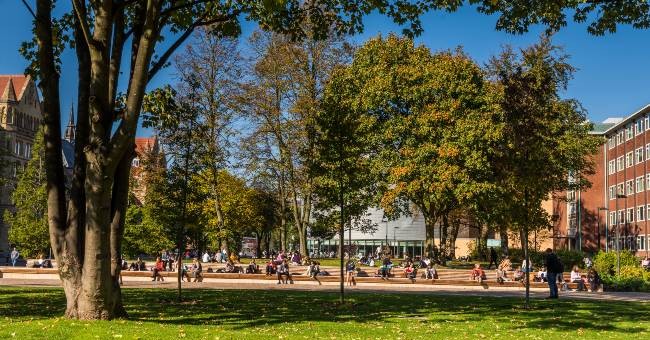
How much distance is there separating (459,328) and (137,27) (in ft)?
34.7

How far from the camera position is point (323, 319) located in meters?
16.5

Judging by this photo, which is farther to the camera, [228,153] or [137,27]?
[228,153]

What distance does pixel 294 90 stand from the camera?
158ft

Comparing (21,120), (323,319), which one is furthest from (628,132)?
(21,120)

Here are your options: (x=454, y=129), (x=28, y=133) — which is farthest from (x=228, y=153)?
(x=28, y=133)

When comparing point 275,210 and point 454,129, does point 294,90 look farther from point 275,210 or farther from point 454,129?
point 275,210

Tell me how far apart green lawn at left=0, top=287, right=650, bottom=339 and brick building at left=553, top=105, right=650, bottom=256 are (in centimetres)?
4260

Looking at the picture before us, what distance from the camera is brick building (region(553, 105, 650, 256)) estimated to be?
69.9 m

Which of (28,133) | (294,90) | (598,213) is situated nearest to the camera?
(294,90)

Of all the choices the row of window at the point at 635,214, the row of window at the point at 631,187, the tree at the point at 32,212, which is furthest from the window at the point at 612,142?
the tree at the point at 32,212

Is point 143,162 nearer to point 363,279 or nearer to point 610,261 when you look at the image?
point 363,279

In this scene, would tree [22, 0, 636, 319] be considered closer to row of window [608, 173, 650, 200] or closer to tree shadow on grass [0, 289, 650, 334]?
tree shadow on grass [0, 289, 650, 334]

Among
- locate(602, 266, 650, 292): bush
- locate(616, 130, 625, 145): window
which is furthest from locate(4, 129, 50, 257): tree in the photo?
locate(616, 130, 625, 145): window

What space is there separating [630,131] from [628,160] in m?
3.36
